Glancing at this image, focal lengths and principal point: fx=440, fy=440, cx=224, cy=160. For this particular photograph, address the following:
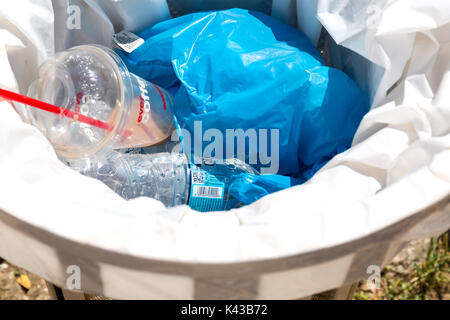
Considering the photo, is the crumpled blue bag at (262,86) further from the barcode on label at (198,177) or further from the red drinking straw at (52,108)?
the red drinking straw at (52,108)

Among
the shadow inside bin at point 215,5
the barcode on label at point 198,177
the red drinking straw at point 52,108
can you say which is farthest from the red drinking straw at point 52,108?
the shadow inside bin at point 215,5

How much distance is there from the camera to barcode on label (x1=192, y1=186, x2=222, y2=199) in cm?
75

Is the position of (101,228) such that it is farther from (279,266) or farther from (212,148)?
(212,148)

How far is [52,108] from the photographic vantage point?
66 centimetres

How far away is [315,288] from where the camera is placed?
0.52 m

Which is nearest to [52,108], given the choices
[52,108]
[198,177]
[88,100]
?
[52,108]

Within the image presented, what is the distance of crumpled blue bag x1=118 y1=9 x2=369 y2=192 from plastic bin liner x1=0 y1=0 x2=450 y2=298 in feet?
0.54

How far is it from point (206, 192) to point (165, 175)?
14 centimetres

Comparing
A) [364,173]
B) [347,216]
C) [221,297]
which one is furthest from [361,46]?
[221,297]

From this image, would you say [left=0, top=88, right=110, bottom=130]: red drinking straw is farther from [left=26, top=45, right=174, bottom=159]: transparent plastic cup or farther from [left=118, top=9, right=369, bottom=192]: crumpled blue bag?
[left=118, top=9, right=369, bottom=192]: crumpled blue bag

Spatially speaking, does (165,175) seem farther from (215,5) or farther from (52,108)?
(215,5)

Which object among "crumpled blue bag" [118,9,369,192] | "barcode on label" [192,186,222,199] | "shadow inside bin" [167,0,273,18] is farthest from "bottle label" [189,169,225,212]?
"shadow inside bin" [167,0,273,18]

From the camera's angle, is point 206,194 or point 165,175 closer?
point 206,194
